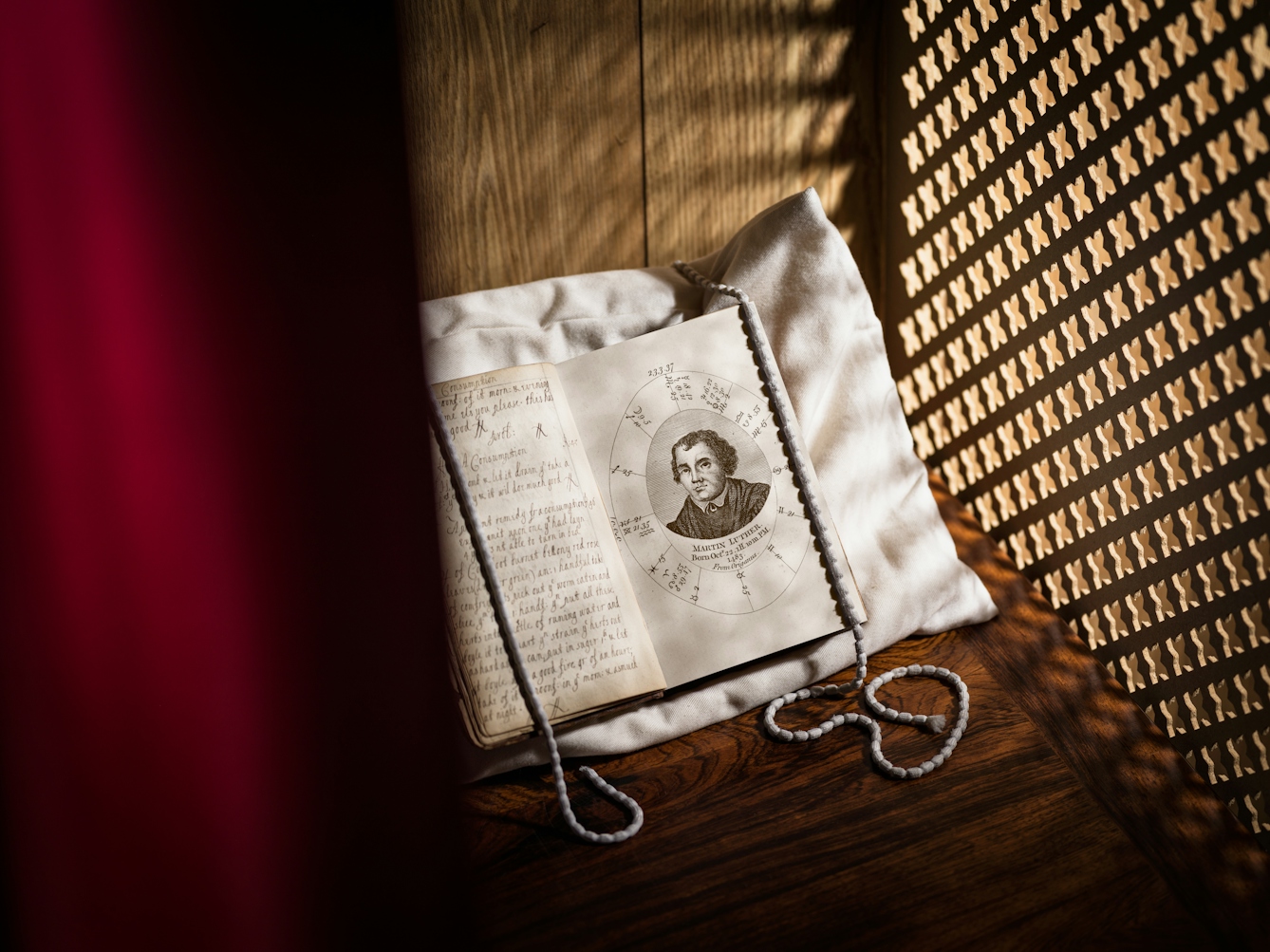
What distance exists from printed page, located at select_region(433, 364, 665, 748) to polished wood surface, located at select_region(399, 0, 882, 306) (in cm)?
21

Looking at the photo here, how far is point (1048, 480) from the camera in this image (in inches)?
26.6

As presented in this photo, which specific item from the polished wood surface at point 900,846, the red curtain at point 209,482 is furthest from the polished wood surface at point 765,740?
the red curtain at point 209,482

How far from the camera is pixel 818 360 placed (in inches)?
24.9

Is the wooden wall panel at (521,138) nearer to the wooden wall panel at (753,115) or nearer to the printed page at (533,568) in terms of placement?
the wooden wall panel at (753,115)

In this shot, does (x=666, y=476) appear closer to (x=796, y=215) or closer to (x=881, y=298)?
(x=796, y=215)

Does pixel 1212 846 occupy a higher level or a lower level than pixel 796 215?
lower

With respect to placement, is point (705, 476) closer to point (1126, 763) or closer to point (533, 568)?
point (533, 568)

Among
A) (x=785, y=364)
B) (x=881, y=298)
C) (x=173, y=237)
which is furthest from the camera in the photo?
(x=881, y=298)

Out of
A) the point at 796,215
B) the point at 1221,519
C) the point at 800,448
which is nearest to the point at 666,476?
the point at 800,448

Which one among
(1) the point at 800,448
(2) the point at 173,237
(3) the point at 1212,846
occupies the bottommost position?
(3) the point at 1212,846

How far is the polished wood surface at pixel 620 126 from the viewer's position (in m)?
0.67

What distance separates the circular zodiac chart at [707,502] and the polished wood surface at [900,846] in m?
0.10

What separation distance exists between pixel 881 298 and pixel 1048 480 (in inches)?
10.0

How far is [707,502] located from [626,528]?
58 mm
